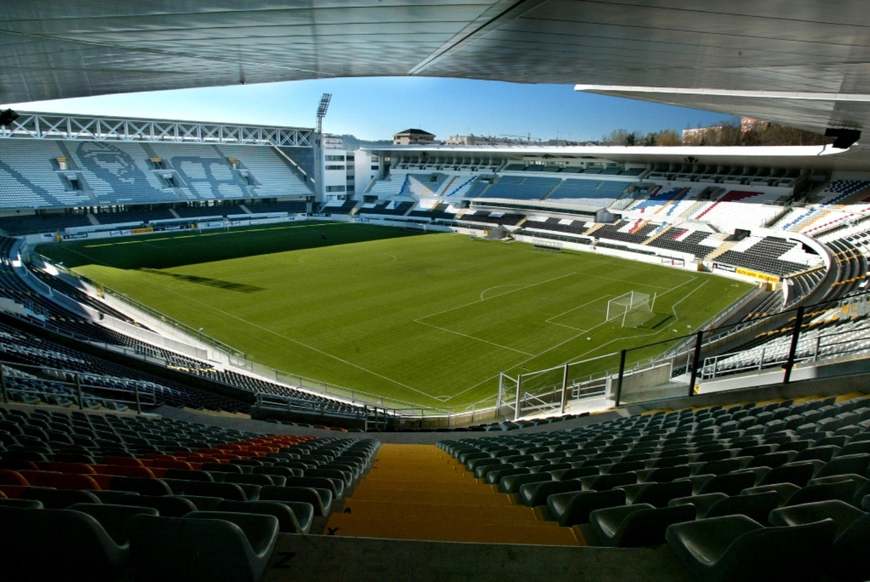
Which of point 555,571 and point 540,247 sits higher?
point 555,571

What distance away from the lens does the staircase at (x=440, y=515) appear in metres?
2.65

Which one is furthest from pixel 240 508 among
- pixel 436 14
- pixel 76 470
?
pixel 436 14

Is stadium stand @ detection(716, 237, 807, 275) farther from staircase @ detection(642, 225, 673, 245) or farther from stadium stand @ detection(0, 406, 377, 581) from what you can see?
stadium stand @ detection(0, 406, 377, 581)

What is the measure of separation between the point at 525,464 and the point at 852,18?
480 cm

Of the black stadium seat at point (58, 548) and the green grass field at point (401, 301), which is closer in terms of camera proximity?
the black stadium seat at point (58, 548)

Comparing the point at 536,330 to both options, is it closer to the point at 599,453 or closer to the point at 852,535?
the point at 599,453

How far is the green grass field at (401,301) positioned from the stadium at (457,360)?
0.21 m

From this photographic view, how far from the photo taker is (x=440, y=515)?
3170 mm

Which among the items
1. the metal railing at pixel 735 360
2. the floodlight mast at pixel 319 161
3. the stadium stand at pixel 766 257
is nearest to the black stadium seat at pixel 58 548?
the metal railing at pixel 735 360

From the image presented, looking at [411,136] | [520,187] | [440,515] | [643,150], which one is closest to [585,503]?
[440,515]

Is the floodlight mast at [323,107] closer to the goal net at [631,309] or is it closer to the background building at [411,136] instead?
the background building at [411,136]

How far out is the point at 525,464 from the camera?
5.10 m

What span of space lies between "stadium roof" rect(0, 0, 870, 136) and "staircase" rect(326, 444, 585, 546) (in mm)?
3953

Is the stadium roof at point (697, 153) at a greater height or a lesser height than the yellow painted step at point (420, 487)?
greater
